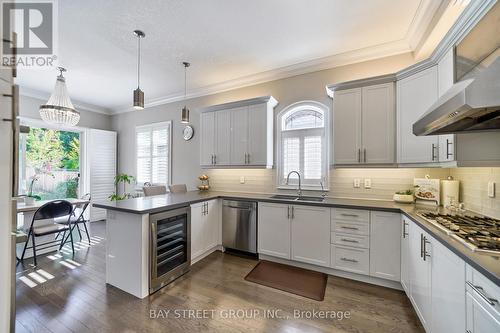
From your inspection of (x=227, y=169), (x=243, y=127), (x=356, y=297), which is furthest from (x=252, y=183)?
(x=356, y=297)

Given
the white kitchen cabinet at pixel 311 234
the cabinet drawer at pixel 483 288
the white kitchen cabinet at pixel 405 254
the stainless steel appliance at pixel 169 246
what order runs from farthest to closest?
the white kitchen cabinet at pixel 311 234 → the stainless steel appliance at pixel 169 246 → the white kitchen cabinet at pixel 405 254 → the cabinet drawer at pixel 483 288

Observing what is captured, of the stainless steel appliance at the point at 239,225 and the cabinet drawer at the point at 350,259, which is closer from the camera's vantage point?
the cabinet drawer at the point at 350,259

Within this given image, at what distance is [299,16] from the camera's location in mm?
2299

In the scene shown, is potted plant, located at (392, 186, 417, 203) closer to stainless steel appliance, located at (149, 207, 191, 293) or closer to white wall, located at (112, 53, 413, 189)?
white wall, located at (112, 53, 413, 189)

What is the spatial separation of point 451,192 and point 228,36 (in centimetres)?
317

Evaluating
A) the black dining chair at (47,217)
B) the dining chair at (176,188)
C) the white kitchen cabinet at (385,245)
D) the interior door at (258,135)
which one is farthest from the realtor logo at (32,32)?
the white kitchen cabinet at (385,245)

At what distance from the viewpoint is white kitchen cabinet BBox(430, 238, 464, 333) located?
115 centimetres

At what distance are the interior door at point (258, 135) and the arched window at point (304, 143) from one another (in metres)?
0.28

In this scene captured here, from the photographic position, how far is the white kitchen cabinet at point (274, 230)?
114 inches

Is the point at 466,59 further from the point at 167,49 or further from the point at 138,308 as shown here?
the point at 138,308

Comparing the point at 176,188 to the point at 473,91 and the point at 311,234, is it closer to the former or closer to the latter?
the point at 311,234

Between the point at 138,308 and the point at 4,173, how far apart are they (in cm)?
164

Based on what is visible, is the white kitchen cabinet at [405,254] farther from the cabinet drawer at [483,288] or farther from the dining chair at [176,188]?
the dining chair at [176,188]

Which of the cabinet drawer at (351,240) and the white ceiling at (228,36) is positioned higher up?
the white ceiling at (228,36)
